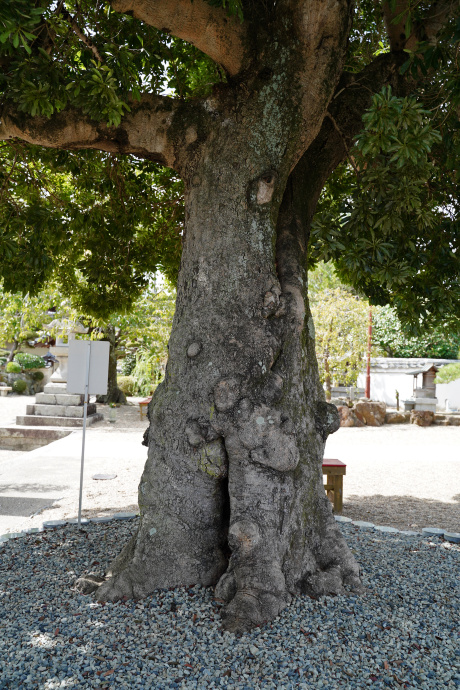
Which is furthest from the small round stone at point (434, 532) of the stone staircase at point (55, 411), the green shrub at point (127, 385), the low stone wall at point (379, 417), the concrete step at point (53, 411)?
the green shrub at point (127, 385)

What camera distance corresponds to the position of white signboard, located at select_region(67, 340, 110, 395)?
586 cm

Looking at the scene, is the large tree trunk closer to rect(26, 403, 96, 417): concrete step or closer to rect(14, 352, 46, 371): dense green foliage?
rect(26, 403, 96, 417): concrete step

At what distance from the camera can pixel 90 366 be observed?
233 inches

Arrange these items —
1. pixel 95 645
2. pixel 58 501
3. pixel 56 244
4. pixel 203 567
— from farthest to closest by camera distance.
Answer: pixel 58 501, pixel 56 244, pixel 203 567, pixel 95 645

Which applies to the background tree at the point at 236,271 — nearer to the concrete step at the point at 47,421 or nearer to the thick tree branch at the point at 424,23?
the thick tree branch at the point at 424,23

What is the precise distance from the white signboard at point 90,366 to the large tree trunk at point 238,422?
2.35m

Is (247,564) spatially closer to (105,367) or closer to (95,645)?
(95,645)

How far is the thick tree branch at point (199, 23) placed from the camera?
3275 millimetres

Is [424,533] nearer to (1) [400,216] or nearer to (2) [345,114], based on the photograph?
(1) [400,216]

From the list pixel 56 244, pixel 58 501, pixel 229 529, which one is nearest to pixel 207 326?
pixel 229 529

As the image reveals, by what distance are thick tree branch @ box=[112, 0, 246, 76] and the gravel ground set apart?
3.58 metres

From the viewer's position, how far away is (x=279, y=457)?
3.33 meters

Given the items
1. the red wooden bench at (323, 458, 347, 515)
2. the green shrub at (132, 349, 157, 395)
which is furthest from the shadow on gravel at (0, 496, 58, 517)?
the green shrub at (132, 349, 157, 395)

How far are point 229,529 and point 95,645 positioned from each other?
975 mm
